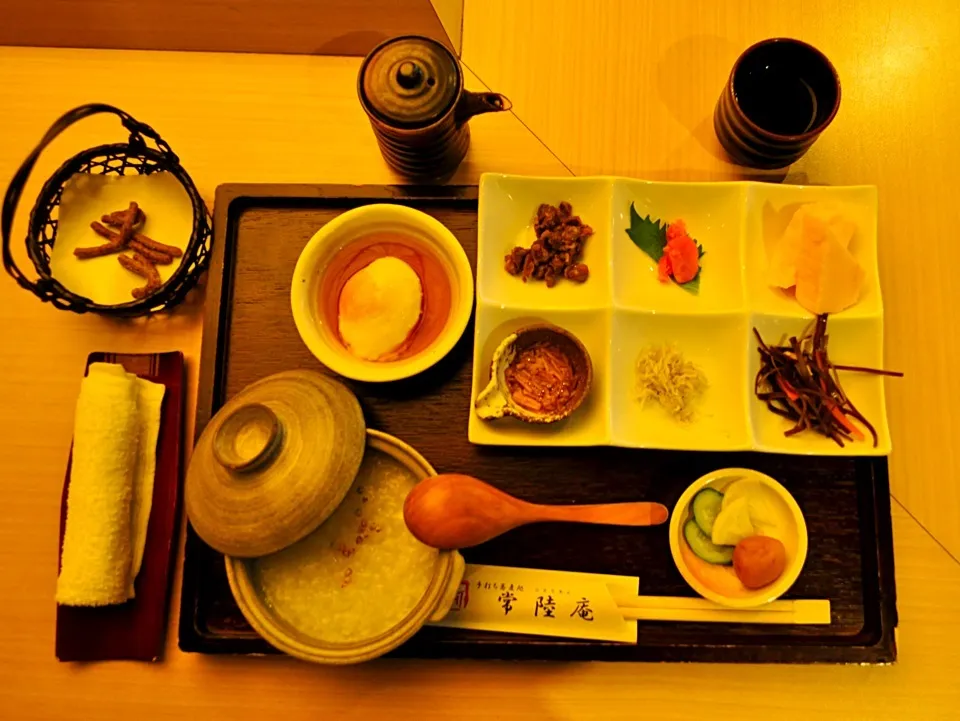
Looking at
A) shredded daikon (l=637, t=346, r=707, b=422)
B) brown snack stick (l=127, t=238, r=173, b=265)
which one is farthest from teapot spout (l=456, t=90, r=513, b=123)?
brown snack stick (l=127, t=238, r=173, b=265)

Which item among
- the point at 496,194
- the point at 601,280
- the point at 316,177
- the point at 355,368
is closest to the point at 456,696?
the point at 355,368

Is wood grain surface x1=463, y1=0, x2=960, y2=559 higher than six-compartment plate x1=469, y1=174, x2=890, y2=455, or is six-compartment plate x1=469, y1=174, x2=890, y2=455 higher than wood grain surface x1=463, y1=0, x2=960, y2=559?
wood grain surface x1=463, y1=0, x2=960, y2=559

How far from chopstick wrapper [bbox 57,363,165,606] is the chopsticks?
3.64 feet

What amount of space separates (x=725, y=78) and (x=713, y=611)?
4.53 feet

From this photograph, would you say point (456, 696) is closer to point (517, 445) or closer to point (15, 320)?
point (517, 445)

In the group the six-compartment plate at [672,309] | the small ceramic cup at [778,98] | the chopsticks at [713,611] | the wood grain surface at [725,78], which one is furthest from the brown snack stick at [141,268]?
the small ceramic cup at [778,98]

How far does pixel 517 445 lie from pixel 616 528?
301 mm

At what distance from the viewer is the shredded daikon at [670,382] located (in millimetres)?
1669

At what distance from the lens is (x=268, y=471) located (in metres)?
1.38

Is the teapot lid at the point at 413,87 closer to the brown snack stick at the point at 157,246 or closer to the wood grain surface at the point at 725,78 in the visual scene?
the wood grain surface at the point at 725,78

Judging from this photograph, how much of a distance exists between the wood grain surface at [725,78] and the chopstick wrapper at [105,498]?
123 cm

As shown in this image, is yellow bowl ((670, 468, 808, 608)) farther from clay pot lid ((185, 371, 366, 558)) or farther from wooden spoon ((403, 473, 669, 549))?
clay pot lid ((185, 371, 366, 558))

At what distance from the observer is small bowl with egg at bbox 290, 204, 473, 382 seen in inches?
64.8

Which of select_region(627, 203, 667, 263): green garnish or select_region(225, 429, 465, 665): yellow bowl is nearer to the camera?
select_region(225, 429, 465, 665): yellow bowl
